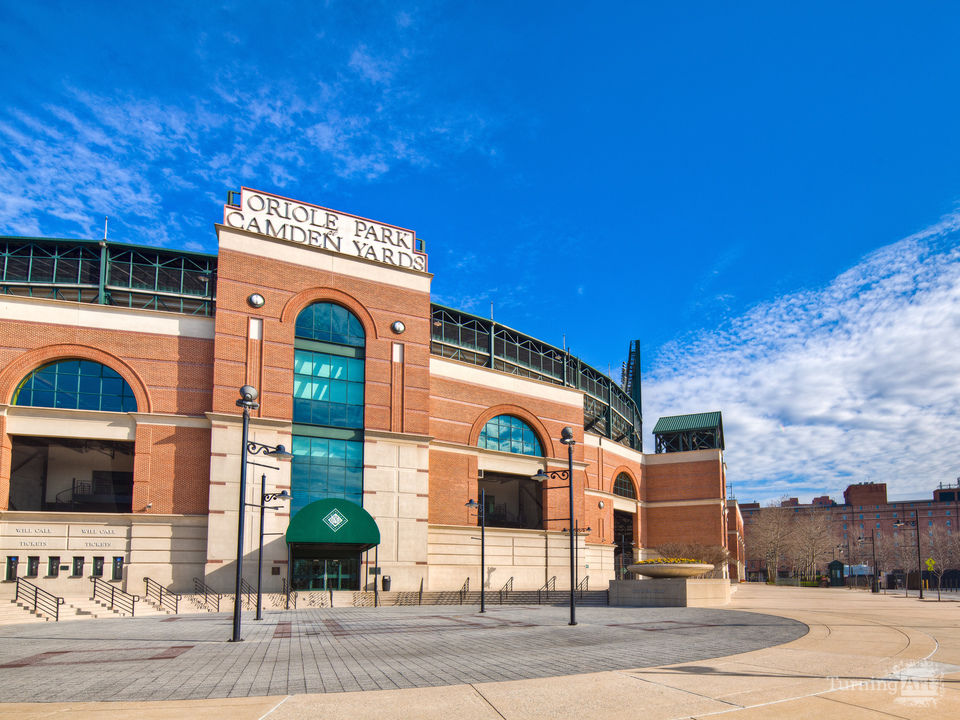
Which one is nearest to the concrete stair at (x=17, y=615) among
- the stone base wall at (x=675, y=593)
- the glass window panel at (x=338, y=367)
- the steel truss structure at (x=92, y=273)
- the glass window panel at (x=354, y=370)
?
the glass window panel at (x=338, y=367)

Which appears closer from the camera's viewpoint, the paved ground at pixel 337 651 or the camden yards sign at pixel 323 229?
the paved ground at pixel 337 651

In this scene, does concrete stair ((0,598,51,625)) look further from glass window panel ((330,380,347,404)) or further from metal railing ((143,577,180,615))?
glass window panel ((330,380,347,404))

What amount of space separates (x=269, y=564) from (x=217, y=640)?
1824 cm

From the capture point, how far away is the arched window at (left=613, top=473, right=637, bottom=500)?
6457 centimetres

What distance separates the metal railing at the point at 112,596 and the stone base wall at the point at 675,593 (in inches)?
873

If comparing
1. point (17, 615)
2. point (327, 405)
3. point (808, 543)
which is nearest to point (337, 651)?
point (17, 615)

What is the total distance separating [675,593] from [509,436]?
1976cm

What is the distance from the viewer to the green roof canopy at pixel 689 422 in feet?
245

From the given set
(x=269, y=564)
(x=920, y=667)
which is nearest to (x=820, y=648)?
(x=920, y=667)

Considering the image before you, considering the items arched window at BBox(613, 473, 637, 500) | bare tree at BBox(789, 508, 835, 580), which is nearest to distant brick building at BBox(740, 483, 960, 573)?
bare tree at BBox(789, 508, 835, 580)

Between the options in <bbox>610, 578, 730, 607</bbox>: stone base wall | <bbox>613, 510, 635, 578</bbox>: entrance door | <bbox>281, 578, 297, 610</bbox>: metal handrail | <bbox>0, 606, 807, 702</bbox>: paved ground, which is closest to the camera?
<bbox>0, 606, 807, 702</bbox>: paved ground

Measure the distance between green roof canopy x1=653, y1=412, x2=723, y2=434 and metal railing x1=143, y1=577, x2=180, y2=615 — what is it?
54.5m

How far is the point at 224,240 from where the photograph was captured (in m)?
38.2

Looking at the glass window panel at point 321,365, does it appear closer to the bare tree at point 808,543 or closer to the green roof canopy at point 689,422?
the green roof canopy at point 689,422
